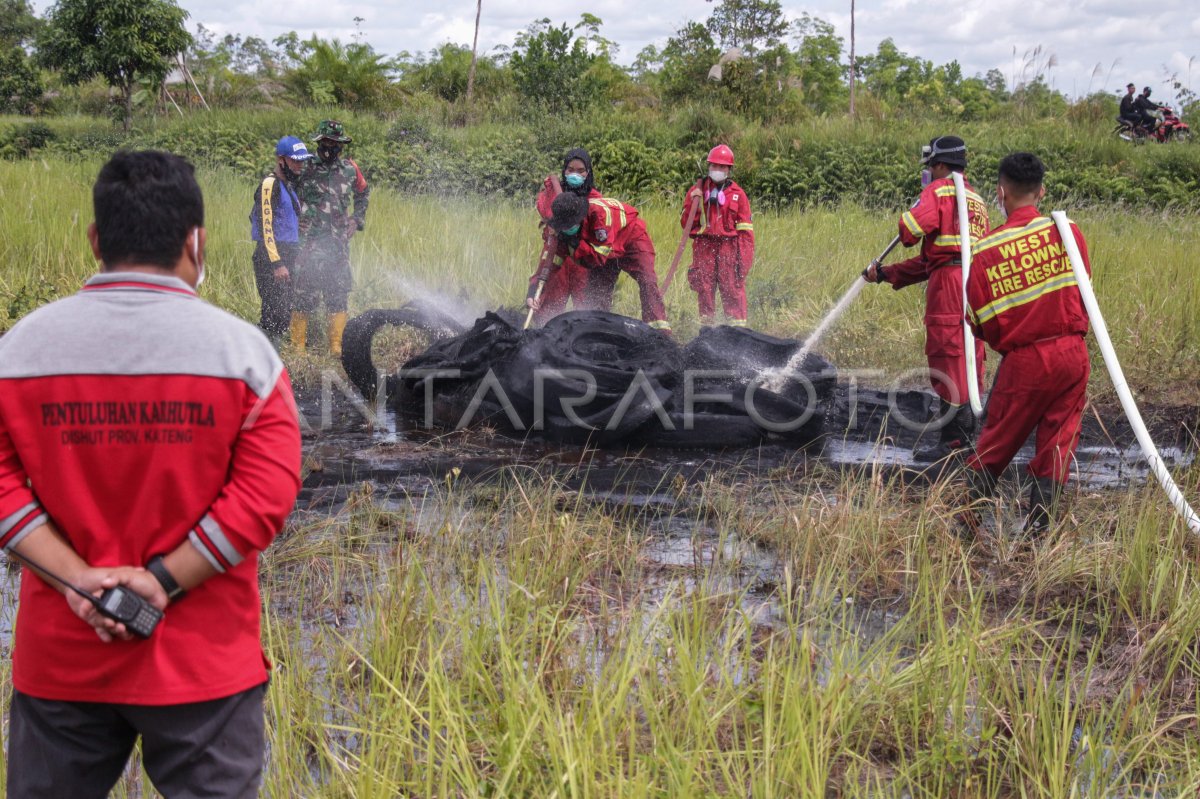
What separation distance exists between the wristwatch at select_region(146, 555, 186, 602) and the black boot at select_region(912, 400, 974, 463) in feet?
18.8

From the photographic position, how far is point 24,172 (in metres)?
14.7

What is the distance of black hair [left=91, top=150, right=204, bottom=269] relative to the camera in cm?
195

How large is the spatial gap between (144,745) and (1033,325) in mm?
4101

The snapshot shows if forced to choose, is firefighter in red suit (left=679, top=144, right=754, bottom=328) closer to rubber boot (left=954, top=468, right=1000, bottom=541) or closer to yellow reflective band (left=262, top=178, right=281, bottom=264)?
yellow reflective band (left=262, top=178, right=281, bottom=264)

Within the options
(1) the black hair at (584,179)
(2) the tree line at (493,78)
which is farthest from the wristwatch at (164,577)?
(2) the tree line at (493,78)

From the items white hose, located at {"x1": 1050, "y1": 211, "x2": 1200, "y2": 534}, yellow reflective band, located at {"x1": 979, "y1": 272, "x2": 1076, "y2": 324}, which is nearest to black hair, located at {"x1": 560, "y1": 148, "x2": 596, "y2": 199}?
yellow reflective band, located at {"x1": 979, "y1": 272, "x2": 1076, "y2": 324}

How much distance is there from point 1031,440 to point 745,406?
7.02 ft

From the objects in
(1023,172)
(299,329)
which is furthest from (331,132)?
(1023,172)

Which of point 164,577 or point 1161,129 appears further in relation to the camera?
point 1161,129

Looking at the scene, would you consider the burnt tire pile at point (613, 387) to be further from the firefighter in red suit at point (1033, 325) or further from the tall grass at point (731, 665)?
the firefighter in red suit at point (1033, 325)

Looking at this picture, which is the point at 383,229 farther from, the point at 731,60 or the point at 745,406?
the point at 731,60

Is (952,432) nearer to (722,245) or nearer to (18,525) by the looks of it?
(722,245)

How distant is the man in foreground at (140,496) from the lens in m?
1.91

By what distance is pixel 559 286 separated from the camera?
340 inches
